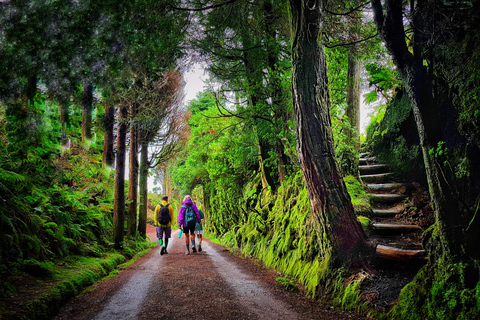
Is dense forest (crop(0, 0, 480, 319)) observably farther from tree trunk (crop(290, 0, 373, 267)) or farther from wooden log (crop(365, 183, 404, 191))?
wooden log (crop(365, 183, 404, 191))

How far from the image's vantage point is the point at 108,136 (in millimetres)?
12148

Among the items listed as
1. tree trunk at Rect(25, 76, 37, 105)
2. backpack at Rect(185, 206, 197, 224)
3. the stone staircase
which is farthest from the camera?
backpack at Rect(185, 206, 197, 224)

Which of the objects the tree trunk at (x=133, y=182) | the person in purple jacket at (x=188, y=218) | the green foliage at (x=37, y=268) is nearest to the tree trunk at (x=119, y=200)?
the person in purple jacket at (x=188, y=218)

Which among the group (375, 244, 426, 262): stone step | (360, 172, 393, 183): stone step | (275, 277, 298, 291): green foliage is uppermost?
(360, 172, 393, 183): stone step

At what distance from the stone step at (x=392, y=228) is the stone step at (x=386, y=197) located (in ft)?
3.48

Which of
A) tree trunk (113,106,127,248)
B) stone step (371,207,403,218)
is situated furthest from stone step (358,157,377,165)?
tree trunk (113,106,127,248)

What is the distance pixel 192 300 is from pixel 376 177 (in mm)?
5241

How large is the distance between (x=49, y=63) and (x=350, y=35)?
257 inches

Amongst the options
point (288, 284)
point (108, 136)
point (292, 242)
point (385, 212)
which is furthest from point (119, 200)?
point (385, 212)

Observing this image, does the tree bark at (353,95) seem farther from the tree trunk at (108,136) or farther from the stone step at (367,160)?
the tree trunk at (108,136)

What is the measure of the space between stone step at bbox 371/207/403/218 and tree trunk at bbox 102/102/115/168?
388 inches

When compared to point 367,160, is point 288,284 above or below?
below

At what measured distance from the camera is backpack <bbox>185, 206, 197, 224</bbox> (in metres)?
10.7

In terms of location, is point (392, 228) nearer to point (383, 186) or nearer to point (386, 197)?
point (386, 197)
